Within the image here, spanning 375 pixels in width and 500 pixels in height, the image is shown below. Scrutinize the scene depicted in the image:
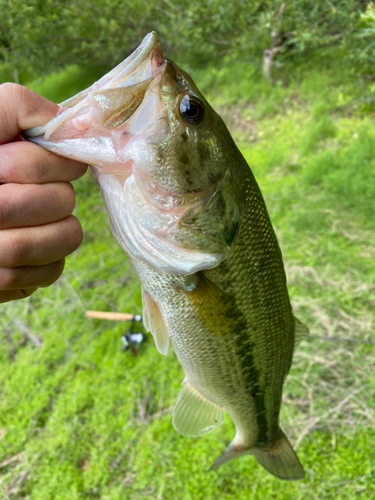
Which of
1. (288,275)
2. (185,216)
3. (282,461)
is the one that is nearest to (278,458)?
(282,461)

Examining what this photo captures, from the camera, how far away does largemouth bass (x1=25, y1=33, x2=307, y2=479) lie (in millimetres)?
703

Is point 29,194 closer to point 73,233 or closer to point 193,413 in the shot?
point 73,233

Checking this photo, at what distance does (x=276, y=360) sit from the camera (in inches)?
47.1

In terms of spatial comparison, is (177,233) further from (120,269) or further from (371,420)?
(120,269)

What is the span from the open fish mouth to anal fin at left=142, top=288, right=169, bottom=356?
0.49 metres

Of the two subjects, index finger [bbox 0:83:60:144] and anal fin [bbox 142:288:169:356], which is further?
anal fin [bbox 142:288:169:356]

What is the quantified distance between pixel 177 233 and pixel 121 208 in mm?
155

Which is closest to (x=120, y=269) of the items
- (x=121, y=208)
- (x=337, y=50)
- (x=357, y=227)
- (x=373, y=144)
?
(x=357, y=227)

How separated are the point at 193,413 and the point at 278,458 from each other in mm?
474

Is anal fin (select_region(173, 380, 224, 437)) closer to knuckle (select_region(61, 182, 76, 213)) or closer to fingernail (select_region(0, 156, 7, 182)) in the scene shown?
knuckle (select_region(61, 182, 76, 213))

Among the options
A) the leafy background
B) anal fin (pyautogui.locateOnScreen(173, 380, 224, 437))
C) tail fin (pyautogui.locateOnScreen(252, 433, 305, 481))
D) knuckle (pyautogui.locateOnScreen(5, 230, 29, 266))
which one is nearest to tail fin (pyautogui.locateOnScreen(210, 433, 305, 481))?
tail fin (pyautogui.locateOnScreen(252, 433, 305, 481))

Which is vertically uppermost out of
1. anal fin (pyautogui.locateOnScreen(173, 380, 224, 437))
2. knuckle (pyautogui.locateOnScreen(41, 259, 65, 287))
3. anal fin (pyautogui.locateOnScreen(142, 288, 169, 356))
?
knuckle (pyautogui.locateOnScreen(41, 259, 65, 287))

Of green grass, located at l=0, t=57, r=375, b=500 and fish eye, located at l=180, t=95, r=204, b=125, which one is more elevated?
fish eye, located at l=180, t=95, r=204, b=125

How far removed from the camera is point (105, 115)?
2.23 feet
